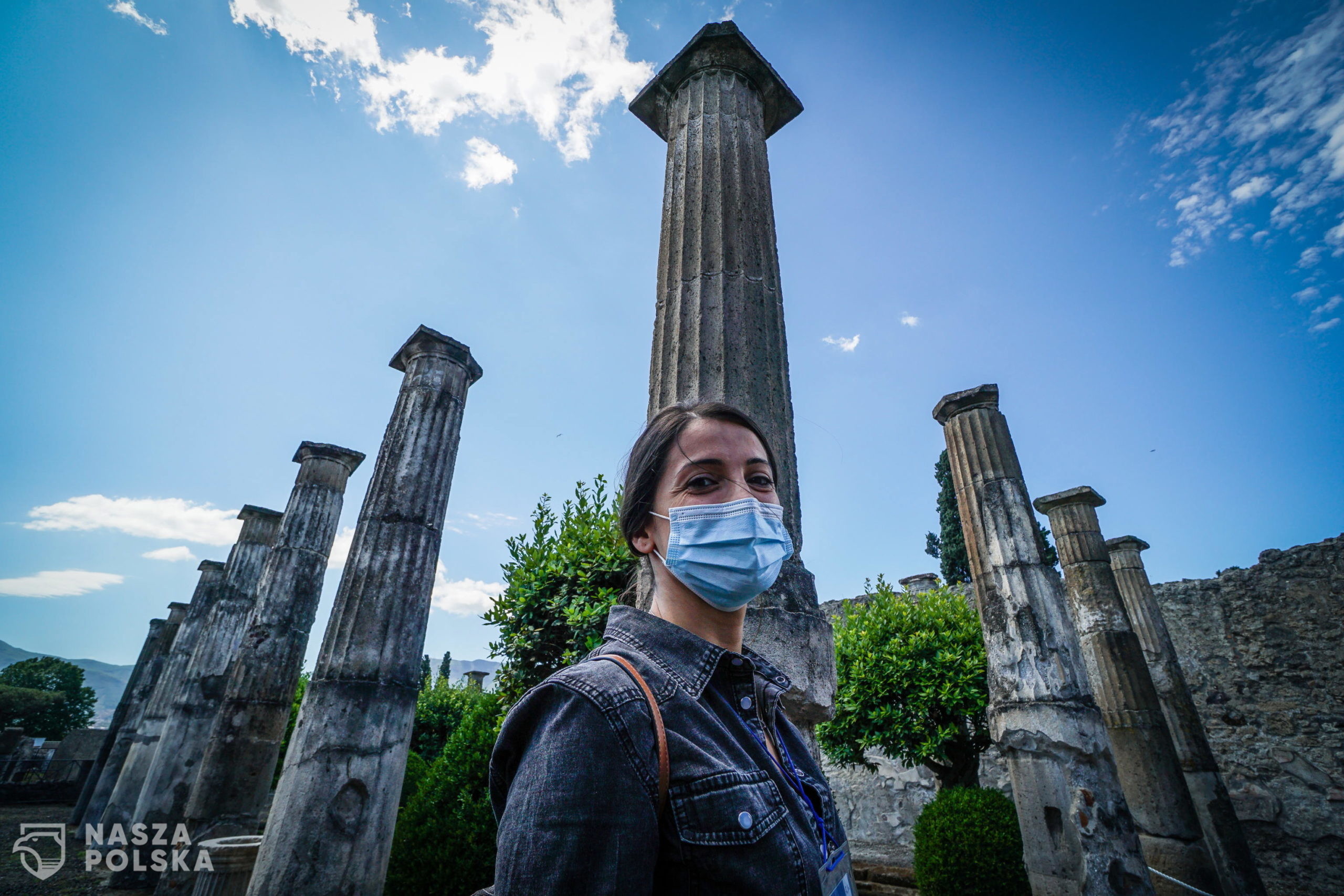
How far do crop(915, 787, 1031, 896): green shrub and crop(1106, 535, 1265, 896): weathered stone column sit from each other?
286cm

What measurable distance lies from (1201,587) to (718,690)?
12.5 meters

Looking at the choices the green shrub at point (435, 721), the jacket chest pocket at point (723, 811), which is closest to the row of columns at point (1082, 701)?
the jacket chest pocket at point (723, 811)

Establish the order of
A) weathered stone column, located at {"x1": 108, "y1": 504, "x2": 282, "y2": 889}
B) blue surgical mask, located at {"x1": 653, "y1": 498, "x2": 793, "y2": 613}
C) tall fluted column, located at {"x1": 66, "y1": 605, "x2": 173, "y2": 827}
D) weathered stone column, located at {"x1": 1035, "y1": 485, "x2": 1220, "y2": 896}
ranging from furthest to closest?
tall fluted column, located at {"x1": 66, "y1": 605, "x2": 173, "y2": 827}, weathered stone column, located at {"x1": 108, "y1": 504, "x2": 282, "y2": 889}, weathered stone column, located at {"x1": 1035, "y1": 485, "x2": 1220, "y2": 896}, blue surgical mask, located at {"x1": 653, "y1": 498, "x2": 793, "y2": 613}

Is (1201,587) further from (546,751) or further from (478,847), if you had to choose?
(546,751)

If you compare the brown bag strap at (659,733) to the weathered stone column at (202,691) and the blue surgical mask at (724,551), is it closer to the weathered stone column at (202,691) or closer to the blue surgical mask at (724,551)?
the blue surgical mask at (724,551)

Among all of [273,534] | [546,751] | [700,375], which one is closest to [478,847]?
[700,375]

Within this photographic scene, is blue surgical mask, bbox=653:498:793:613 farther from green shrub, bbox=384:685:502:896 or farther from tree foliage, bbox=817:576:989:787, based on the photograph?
tree foliage, bbox=817:576:989:787

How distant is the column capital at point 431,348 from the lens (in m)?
5.96

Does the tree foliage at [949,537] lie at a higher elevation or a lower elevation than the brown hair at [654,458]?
higher

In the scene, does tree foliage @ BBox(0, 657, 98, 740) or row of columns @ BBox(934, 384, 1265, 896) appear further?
tree foliage @ BBox(0, 657, 98, 740)

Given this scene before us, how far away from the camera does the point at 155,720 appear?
35.2 feet

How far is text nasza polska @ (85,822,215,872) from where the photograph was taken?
22.3 ft

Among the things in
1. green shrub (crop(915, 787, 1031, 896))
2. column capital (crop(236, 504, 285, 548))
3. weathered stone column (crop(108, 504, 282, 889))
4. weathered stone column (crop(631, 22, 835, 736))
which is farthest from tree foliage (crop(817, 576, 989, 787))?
column capital (crop(236, 504, 285, 548))

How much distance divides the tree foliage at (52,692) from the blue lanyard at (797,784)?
3325cm
